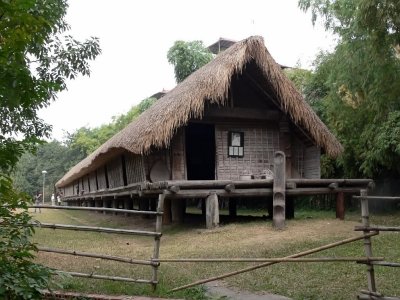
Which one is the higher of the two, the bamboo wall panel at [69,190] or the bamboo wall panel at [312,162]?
the bamboo wall panel at [312,162]

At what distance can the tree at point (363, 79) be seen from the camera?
29.3ft

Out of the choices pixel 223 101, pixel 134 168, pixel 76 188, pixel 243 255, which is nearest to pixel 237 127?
pixel 223 101

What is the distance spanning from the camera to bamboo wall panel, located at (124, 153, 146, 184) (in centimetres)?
1229

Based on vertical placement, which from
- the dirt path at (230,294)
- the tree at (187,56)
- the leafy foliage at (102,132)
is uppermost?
the tree at (187,56)

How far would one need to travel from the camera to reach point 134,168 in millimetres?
13211

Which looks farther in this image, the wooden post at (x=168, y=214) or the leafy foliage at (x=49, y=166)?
the leafy foliage at (x=49, y=166)

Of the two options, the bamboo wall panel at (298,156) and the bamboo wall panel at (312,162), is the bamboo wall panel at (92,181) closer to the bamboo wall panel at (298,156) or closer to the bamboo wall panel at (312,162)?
the bamboo wall panel at (298,156)

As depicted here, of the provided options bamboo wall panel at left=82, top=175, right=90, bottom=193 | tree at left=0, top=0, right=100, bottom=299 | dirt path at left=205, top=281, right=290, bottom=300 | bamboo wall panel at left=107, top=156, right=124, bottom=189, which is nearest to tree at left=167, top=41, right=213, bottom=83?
bamboo wall panel at left=82, top=175, right=90, bottom=193

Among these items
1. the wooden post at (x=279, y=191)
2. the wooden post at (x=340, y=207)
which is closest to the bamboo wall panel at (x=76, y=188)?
the wooden post at (x=340, y=207)

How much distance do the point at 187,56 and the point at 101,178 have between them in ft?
31.3

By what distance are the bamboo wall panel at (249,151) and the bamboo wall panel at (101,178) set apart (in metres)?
7.94

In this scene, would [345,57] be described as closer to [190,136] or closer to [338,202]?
[338,202]

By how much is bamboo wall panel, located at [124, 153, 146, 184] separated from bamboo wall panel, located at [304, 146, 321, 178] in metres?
4.51

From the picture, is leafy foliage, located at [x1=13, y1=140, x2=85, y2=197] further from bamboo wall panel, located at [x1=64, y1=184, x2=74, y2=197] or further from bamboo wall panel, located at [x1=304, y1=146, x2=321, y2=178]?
bamboo wall panel, located at [x1=304, y1=146, x2=321, y2=178]
